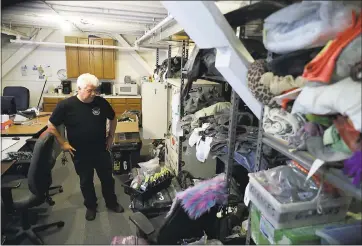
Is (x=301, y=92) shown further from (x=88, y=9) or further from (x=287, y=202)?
(x=88, y=9)

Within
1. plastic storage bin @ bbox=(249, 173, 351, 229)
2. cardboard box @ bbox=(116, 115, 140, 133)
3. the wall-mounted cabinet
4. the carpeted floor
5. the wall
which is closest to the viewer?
plastic storage bin @ bbox=(249, 173, 351, 229)

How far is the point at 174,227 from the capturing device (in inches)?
57.2

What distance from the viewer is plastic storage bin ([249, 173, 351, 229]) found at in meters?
0.92

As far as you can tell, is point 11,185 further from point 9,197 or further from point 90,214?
point 90,214

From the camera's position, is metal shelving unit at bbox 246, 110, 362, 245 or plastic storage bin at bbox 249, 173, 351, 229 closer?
metal shelving unit at bbox 246, 110, 362, 245

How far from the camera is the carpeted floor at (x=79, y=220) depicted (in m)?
2.04

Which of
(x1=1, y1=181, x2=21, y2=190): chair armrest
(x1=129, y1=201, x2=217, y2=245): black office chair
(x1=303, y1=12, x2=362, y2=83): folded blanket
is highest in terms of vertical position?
(x1=303, y1=12, x2=362, y2=83): folded blanket

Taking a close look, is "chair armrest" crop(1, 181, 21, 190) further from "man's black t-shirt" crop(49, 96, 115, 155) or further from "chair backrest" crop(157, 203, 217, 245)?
"chair backrest" crop(157, 203, 217, 245)

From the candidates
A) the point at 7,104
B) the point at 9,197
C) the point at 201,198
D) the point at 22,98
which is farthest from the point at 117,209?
the point at 22,98

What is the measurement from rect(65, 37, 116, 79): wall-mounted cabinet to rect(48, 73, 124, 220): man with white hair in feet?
10.7

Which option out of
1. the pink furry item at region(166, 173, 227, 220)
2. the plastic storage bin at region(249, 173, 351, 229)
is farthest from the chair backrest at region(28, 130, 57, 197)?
the plastic storage bin at region(249, 173, 351, 229)

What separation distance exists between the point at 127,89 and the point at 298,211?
491 centimetres

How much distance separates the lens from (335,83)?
2.22ft

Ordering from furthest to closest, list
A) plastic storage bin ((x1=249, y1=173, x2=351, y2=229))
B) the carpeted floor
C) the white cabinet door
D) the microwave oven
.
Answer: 1. the microwave oven
2. the white cabinet door
3. the carpeted floor
4. plastic storage bin ((x1=249, y1=173, x2=351, y2=229))
